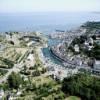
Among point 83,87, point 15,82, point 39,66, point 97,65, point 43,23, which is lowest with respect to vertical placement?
point 43,23

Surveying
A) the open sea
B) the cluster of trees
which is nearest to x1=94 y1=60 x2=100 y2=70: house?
the cluster of trees

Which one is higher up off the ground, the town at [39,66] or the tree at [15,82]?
the tree at [15,82]

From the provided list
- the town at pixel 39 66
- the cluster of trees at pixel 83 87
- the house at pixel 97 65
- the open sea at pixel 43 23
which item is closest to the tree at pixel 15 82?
the town at pixel 39 66

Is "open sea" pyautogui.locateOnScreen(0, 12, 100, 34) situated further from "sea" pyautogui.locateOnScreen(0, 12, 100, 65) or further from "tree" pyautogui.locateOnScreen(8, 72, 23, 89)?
"tree" pyautogui.locateOnScreen(8, 72, 23, 89)

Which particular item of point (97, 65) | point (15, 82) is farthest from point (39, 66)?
point (15, 82)

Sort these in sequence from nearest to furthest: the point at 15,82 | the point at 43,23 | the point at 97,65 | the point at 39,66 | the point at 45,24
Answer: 1. the point at 15,82
2. the point at 97,65
3. the point at 39,66
4. the point at 45,24
5. the point at 43,23

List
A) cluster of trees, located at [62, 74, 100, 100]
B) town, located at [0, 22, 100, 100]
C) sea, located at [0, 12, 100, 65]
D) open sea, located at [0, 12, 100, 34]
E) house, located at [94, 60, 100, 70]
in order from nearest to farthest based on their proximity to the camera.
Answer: cluster of trees, located at [62, 74, 100, 100]
town, located at [0, 22, 100, 100]
house, located at [94, 60, 100, 70]
sea, located at [0, 12, 100, 65]
open sea, located at [0, 12, 100, 34]

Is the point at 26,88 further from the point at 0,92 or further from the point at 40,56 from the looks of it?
the point at 40,56

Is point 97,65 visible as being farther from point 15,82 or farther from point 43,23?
point 43,23

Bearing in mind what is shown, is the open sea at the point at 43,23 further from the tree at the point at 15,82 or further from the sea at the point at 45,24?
the tree at the point at 15,82
